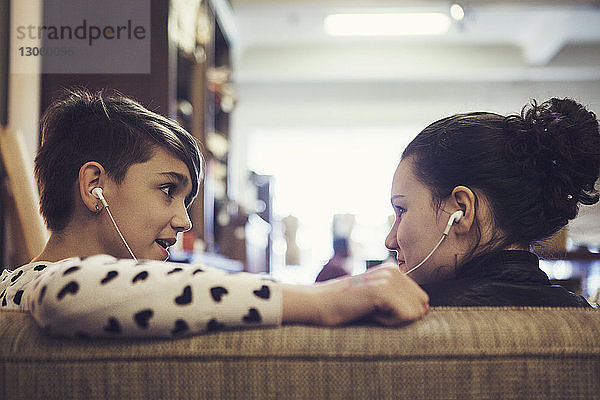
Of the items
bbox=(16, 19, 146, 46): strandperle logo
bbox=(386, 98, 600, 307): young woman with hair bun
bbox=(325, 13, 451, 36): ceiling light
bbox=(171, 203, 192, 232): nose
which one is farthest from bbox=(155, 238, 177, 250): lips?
bbox=(325, 13, 451, 36): ceiling light

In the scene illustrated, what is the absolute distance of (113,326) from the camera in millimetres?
→ 616

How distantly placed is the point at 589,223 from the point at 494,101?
20.1 feet

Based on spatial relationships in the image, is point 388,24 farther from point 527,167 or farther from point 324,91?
point 527,167

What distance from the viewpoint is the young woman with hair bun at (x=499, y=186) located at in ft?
3.32

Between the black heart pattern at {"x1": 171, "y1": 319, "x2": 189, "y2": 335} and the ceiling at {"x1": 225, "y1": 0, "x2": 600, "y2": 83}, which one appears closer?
the black heart pattern at {"x1": 171, "y1": 319, "x2": 189, "y2": 335}

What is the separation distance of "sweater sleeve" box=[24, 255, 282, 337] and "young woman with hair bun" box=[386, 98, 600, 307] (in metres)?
0.44

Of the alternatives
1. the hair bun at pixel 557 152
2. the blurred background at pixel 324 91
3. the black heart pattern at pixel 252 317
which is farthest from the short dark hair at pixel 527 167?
the blurred background at pixel 324 91

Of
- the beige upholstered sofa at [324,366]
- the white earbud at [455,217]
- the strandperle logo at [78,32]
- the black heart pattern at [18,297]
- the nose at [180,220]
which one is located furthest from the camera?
the strandperle logo at [78,32]

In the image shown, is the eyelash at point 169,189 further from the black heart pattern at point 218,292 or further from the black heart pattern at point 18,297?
the black heart pattern at point 218,292

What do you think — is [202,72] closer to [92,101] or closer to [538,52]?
[92,101]

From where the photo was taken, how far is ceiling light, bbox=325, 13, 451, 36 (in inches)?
241

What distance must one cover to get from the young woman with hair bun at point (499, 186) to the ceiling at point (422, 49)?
5122 mm

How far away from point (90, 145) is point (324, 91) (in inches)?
A: 281

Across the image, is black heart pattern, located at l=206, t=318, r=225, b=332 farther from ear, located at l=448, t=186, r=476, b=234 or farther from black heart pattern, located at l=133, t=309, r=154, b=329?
ear, located at l=448, t=186, r=476, b=234
